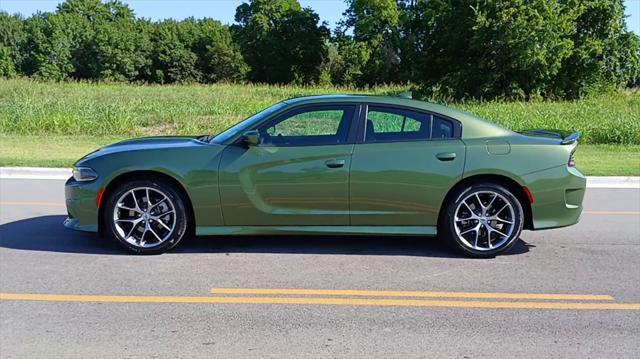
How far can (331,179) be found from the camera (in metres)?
5.79

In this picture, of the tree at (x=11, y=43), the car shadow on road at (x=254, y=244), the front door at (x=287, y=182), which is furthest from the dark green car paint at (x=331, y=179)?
the tree at (x=11, y=43)

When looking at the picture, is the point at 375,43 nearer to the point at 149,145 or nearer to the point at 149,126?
the point at 149,126

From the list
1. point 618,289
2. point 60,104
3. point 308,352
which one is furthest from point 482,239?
point 60,104

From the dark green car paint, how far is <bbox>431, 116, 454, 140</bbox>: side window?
0.24ft

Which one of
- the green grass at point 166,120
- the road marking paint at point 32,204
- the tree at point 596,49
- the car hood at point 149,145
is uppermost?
the tree at point 596,49

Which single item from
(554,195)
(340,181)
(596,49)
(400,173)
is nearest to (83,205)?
(340,181)

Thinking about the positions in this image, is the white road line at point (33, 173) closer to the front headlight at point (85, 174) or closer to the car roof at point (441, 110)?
the front headlight at point (85, 174)

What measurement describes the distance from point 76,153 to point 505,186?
11.0m

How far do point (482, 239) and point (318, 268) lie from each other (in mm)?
1706

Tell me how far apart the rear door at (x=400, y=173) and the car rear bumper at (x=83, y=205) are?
2.48 metres

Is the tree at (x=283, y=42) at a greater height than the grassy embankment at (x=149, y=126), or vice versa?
the tree at (x=283, y=42)

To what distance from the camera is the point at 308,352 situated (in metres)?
3.78

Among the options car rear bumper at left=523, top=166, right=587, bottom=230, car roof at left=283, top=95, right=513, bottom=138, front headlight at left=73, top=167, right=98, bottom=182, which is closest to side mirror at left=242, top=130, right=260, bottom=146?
car roof at left=283, top=95, right=513, bottom=138

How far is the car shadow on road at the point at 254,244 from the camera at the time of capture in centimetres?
612
